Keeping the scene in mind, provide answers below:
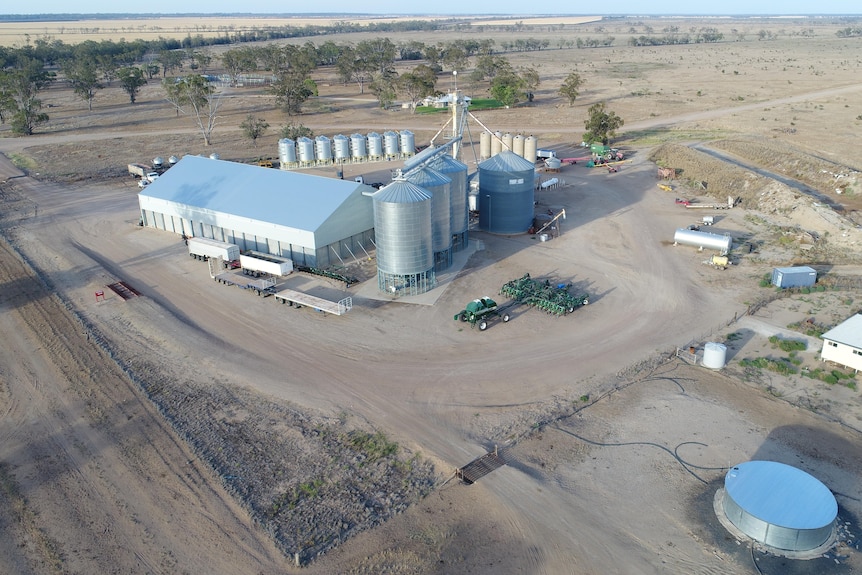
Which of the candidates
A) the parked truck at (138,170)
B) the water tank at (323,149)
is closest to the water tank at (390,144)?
the water tank at (323,149)

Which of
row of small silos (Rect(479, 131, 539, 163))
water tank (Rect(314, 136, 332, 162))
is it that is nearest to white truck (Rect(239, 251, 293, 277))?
row of small silos (Rect(479, 131, 539, 163))

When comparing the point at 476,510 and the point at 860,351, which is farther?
the point at 860,351

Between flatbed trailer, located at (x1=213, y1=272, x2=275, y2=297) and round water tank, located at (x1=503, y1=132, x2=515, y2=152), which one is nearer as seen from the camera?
flatbed trailer, located at (x1=213, y1=272, x2=275, y2=297)

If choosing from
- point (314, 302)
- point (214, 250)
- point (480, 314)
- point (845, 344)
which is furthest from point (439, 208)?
point (845, 344)

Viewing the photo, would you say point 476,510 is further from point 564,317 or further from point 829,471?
point 564,317

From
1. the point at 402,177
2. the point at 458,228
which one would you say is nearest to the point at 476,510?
the point at 402,177

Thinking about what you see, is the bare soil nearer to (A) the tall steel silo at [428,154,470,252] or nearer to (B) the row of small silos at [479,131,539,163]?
(A) the tall steel silo at [428,154,470,252]
